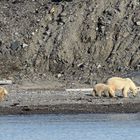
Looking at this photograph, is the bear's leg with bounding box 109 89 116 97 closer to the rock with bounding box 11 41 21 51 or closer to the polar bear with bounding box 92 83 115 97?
the polar bear with bounding box 92 83 115 97

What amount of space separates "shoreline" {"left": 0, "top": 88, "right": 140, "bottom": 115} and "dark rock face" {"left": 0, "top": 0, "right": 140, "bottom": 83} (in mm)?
8718

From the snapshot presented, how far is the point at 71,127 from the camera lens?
31.1m

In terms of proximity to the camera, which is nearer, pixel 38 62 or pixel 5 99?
pixel 5 99

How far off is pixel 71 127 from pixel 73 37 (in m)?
20.4

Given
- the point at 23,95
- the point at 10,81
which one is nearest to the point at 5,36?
the point at 10,81

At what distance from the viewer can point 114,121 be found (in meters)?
32.2

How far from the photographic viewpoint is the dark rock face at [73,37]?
49.0 metres

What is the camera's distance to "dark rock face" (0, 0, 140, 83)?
161 ft

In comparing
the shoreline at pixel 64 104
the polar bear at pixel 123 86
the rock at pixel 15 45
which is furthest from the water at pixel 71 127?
the rock at pixel 15 45

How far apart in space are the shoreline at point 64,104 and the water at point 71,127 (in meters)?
0.86

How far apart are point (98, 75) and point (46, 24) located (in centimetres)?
641

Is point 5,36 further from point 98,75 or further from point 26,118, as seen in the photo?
point 26,118

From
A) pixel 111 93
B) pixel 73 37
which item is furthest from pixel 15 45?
pixel 111 93

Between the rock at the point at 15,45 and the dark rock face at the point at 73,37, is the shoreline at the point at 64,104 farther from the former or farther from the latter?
the rock at the point at 15,45
